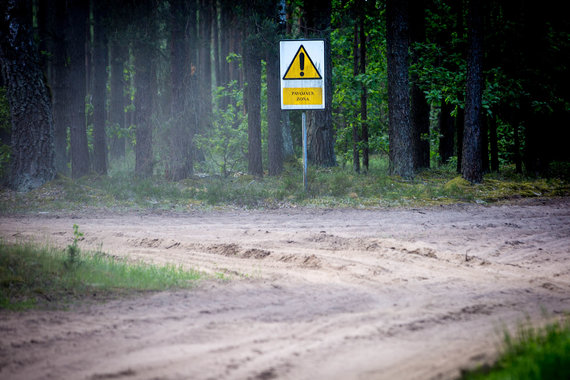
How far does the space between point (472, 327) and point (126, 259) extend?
534cm

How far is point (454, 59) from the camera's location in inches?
740

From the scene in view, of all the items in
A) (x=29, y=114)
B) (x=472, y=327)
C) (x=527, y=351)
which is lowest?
(x=472, y=327)

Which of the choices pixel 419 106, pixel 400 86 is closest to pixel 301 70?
pixel 400 86

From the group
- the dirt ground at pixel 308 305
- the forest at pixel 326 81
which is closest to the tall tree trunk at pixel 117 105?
the forest at pixel 326 81

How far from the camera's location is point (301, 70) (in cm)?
1436

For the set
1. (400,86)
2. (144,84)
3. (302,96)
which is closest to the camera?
(302,96)

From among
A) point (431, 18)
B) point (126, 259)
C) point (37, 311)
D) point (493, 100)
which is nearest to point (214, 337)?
point (37, 311)

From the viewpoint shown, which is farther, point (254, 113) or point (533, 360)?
point (254, 113)

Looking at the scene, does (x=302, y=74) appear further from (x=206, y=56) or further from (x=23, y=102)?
(x=206, y=56)

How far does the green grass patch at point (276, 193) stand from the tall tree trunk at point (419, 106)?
4.59 metres

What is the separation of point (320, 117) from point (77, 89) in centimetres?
1034

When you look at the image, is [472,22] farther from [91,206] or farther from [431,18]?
[91,206]

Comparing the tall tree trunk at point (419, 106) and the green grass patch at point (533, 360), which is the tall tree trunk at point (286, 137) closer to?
the tall tree trunk at point (419, 106)

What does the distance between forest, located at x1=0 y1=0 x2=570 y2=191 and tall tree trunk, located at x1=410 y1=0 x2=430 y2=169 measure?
48 mm
